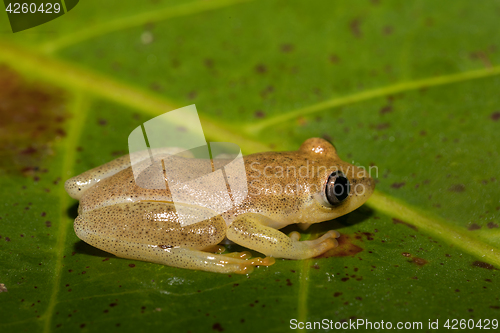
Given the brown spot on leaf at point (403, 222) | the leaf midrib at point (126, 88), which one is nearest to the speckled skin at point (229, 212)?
the brown spot on leaf at point (403, 222)

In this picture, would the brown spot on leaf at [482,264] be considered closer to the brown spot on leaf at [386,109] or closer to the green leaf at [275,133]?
the green leaf at [275,133]

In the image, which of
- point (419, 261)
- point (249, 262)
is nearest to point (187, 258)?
point (249, 262)

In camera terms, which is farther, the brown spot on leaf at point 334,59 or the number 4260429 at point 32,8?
the number 4260429 at point 32,8

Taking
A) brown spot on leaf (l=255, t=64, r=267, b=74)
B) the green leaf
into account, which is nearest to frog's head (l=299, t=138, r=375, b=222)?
→ the green leaf

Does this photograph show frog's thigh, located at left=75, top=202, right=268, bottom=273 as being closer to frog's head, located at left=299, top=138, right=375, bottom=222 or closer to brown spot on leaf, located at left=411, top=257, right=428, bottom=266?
frog's head, located at left=299, top=138, right=375, bottom=222

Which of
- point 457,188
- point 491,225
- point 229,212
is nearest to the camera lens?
point 491,225

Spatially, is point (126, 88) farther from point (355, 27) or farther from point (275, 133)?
point (355, 27)
